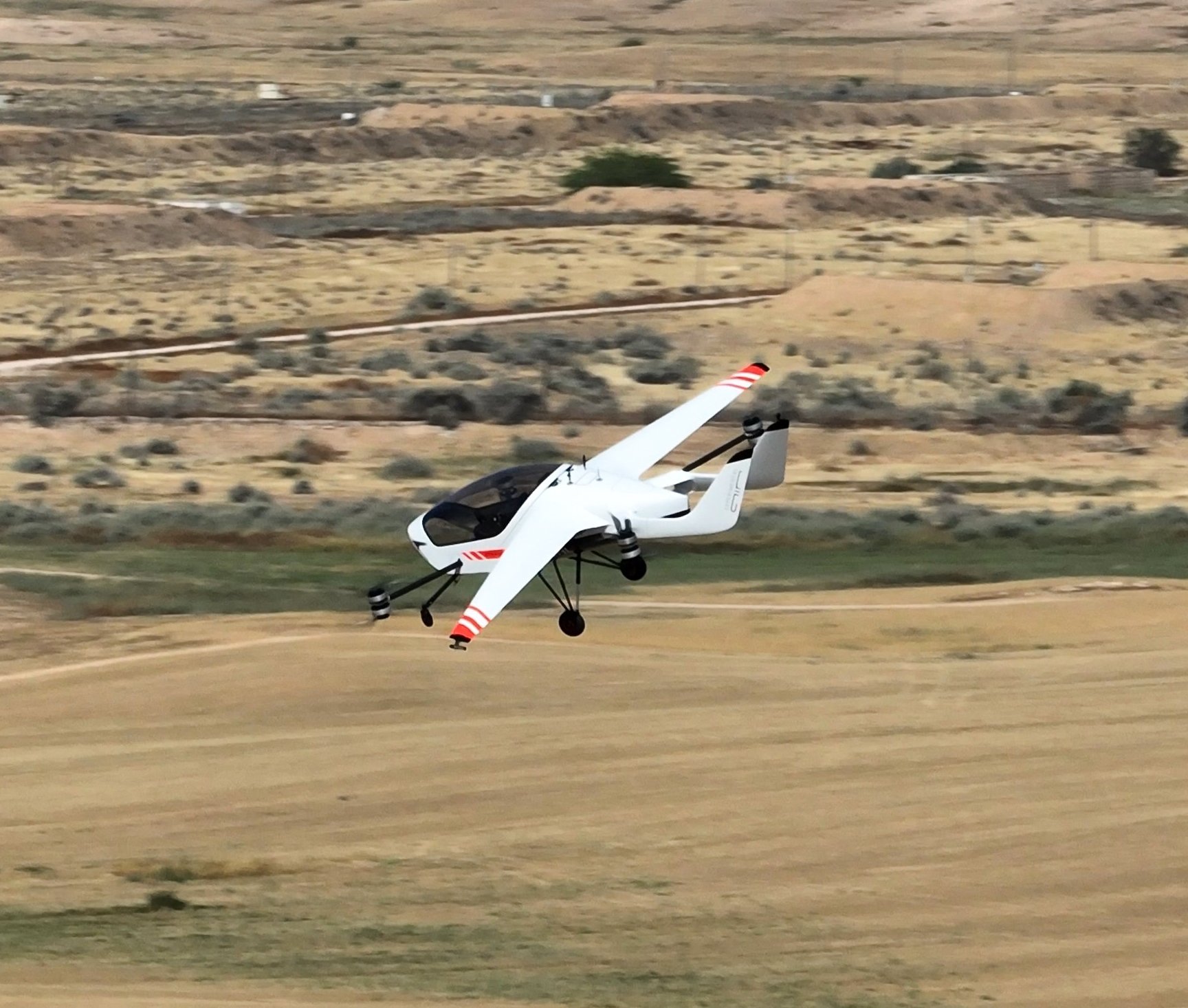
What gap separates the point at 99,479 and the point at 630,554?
1039 inches

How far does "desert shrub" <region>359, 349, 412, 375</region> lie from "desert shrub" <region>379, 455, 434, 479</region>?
1189 cm

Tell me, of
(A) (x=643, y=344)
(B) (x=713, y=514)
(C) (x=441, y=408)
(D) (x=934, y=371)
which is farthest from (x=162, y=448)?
(B) (x=713, y=514)

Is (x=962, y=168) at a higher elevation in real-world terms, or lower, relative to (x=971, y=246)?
lower

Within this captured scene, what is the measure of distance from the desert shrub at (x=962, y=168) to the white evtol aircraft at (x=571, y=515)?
81.4 m

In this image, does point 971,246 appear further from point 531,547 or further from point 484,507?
point 531,547

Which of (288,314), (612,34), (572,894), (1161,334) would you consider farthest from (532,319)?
(612,34)

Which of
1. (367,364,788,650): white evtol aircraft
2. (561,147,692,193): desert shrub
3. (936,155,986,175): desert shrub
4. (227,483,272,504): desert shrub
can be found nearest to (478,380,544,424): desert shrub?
(227,483,272,504): desert shrub

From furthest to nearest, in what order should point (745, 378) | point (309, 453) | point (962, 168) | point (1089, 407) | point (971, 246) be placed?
point (962, 168)
point (971, 246)
point (1089, 407)
point (309, 453)
point (745, 378)

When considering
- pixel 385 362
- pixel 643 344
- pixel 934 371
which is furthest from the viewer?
pixel 643 344

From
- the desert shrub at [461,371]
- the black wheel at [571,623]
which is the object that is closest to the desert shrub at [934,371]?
the desert shrub at [461,371]

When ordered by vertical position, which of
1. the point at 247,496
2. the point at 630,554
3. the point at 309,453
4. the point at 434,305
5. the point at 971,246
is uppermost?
the point at 630,554

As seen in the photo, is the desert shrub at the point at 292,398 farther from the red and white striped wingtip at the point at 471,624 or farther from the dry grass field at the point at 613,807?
the red and white striped wingtip at the point at 471,624

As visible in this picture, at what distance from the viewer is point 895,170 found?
108 m

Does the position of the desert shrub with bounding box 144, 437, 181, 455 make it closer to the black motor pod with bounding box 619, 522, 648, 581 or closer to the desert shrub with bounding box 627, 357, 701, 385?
the desert shrub with bounding box 627, 357, 701, 385
